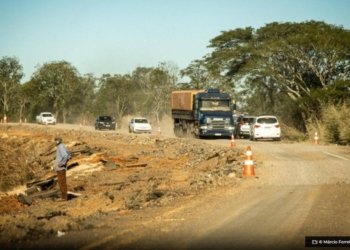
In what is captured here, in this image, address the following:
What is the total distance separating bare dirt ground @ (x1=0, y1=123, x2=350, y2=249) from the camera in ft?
29.6

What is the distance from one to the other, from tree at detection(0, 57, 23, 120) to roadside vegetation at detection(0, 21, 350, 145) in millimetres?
162

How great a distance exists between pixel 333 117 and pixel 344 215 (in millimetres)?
Answer: 25175

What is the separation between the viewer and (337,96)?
44.1 meters

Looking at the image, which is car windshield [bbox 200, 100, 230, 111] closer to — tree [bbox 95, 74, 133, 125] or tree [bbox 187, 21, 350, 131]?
tree [bbox 187, 21, 350, 131]

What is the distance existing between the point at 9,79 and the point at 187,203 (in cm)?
8347

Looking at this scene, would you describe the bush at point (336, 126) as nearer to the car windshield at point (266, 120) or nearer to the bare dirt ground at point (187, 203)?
the car windshield at point (266, 120)

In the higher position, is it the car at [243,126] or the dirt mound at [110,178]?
the car at [243,126]

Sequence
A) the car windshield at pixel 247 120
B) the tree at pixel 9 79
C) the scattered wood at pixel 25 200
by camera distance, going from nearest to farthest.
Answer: the scattered wood at pixel 25 200 → the car windshield at pixel 247 120 → the tree at pixel 9 79

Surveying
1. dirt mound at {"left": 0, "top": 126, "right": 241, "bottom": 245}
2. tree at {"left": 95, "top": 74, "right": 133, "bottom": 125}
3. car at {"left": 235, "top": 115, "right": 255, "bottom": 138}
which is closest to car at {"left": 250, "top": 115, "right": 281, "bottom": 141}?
car at {"left": 235, "top": 115, "right": 255, "bottom": 138}

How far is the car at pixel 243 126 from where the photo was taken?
41219mm

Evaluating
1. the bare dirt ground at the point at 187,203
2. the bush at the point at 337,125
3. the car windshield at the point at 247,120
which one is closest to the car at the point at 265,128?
the bush at the point at 337,125

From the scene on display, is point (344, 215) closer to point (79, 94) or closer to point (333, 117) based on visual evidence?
point (333, 117)

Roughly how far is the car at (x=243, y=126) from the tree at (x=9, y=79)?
57.2 meters

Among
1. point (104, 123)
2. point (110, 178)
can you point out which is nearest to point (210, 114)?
point (110, 178)
